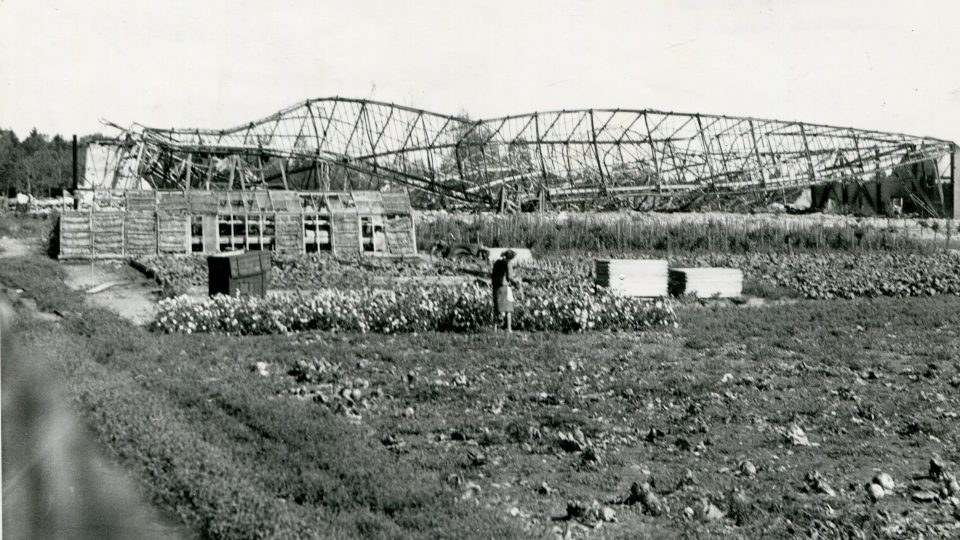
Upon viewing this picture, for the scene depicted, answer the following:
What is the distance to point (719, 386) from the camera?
1025 centimetres

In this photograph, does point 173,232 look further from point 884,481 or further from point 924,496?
point 924,496

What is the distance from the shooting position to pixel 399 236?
92.8ft

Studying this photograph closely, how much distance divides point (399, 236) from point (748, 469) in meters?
22.1

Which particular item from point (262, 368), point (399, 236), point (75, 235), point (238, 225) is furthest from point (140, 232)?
point (262, 368)

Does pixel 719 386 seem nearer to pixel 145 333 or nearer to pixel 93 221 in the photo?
pixel 145 333

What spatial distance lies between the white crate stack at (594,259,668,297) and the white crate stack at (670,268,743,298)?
474mm

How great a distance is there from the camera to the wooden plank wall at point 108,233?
25.8 meters

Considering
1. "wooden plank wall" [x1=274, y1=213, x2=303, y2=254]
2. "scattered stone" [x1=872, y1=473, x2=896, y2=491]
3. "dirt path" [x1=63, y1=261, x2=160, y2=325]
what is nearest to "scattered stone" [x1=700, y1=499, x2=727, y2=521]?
"scattered stone" [x1=872, y1=473, x2=896, y2=491]

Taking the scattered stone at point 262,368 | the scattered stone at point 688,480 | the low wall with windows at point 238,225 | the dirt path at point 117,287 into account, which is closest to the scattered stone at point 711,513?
the scattered stone at point 688,480

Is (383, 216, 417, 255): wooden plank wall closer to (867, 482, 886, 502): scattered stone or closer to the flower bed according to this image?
the flower bed

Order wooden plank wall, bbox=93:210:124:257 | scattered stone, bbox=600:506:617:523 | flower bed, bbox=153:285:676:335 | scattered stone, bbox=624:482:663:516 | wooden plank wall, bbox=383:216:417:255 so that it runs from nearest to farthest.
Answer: scattered stone, bbox=600:506:617:523 < scattered stone, bbox=624:482:663:516 < flower bed, bbox=153:285:676:335 < wooden plank wall, bbox=93:210:124:257 < wooden plank wall, bbox=383:216:417:255

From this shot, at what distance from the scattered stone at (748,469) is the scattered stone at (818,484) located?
16.8 inches

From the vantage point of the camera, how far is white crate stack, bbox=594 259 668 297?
1959 centimetres

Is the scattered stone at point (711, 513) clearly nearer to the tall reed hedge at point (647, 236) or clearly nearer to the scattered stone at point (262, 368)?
the scattered stone at point (262, 368)
